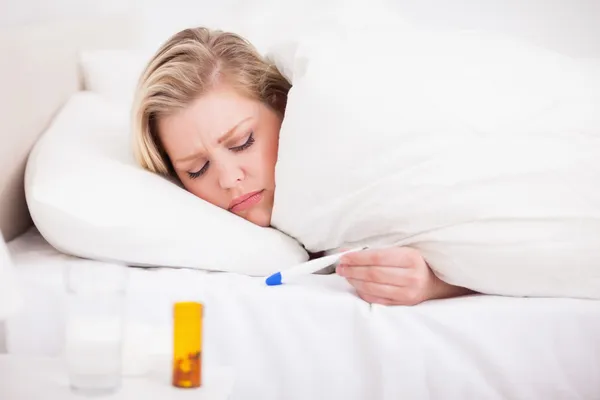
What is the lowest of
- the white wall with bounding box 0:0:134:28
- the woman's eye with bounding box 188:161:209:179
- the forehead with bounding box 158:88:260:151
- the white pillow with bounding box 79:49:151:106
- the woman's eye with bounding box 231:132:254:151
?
the woman's eye with bounding box 188:161:209:179

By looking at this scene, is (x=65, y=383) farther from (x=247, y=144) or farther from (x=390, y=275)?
(x=247, y=144)

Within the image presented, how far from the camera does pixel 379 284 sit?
0.91 metres

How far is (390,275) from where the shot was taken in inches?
35.5

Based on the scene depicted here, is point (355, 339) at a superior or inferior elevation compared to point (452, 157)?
inferior

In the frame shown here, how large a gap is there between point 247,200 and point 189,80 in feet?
0.74

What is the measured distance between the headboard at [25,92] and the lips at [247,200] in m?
0.35

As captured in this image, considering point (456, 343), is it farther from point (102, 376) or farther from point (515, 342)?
point (102, 376)

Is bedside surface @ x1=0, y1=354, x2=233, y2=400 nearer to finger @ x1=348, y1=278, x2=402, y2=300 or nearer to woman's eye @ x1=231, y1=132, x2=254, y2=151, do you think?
finger @ x1=348, y1=278, x2=402, y2=300

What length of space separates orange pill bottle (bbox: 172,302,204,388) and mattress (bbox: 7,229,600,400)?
0.09 meters

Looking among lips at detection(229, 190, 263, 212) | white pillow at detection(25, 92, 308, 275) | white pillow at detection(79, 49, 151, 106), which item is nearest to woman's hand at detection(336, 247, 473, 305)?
white pillow at detection(25, 92, 308, 275)

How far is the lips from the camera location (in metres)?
1.17

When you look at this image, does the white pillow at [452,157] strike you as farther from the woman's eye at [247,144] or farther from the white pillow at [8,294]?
the white pillow at [8,294]

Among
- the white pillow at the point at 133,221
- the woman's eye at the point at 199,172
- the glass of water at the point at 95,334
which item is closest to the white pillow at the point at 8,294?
the glass of water at the point at 95,334

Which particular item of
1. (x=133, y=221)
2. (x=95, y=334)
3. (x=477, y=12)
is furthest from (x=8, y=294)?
(x=477, y=12)
